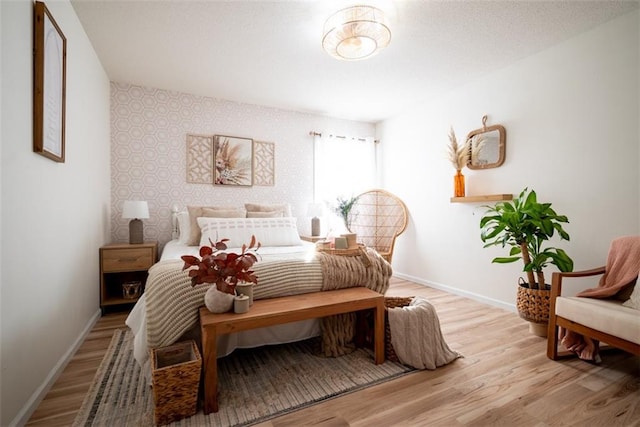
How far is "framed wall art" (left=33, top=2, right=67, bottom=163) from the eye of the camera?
1.60m

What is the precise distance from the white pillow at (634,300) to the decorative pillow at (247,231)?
8.47 ft

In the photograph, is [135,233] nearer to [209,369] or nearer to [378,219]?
[209,369]

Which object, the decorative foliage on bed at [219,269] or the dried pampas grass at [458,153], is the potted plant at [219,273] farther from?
the dried pampas grass at [458,153]

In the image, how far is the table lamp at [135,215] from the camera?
10.3 feet

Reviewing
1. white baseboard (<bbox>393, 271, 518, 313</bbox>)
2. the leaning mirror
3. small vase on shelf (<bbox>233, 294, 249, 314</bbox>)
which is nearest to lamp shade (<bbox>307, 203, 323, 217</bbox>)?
white baseboard (<bbox>393, 271, 518, 313</bbox>)

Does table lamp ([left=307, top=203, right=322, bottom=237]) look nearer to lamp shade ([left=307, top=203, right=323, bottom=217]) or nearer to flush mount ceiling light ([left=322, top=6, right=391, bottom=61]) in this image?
lamp shade ([left=307, top=203, right=323, bottom=217])

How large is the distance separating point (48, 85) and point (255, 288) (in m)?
1.68

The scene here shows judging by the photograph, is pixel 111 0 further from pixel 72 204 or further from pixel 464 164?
pixel 464 164

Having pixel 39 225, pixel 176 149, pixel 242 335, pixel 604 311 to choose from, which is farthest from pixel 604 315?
pixel 176 149

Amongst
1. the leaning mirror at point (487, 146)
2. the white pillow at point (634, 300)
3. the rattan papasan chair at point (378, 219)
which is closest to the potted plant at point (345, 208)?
the rattan papasan chair at point (378, 219)

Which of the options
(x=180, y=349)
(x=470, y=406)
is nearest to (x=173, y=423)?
(x=180, y=349)

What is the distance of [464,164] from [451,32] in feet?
4.68

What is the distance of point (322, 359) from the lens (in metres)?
2.10

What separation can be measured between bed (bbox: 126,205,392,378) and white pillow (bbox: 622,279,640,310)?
1456 millimetres
